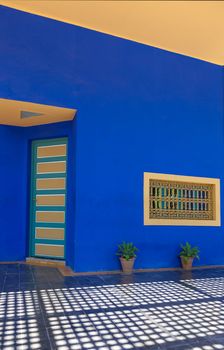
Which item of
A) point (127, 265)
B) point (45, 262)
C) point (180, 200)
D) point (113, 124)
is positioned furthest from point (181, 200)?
point (45, 262)

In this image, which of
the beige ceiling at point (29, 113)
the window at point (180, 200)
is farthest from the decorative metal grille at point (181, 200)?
the beige ceiling at point (29, 113)

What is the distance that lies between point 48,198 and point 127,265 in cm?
192

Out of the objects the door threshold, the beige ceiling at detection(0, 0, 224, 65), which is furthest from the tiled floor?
the beige ceiling at detection(0, 0, 224, 65)

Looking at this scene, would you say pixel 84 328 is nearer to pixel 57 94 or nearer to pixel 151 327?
→ pixel 151 327

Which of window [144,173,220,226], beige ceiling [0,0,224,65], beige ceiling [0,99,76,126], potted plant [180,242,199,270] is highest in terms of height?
beige ceiling [0,99,76,126]

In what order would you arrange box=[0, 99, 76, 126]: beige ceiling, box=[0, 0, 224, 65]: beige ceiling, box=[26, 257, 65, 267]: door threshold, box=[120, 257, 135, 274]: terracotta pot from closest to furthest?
1. box=[0, 0, 224, 65]: beige ceiling
2. box=[0, 99, 76, 126]: beige ceiling
3. box=[120, 257, 135, 274]: terracotta pot
4. box=[26, 257, 65, 267]: door threshold

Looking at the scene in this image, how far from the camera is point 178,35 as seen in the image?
212 centimetres

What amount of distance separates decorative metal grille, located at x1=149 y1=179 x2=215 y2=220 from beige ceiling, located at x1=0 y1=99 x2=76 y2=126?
6.38 feet

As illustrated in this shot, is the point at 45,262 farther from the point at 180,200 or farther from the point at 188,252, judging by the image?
the point at 180,200

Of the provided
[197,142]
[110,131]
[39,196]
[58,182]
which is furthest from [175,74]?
[39,196]

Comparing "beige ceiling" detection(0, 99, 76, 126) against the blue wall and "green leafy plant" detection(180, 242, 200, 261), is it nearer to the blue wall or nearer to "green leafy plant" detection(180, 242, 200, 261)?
the blue wall

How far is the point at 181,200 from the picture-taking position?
5.88m

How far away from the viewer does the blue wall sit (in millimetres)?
4793

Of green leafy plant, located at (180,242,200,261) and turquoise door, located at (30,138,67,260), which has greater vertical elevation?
turquoise door, located at (30,138,67,260)
